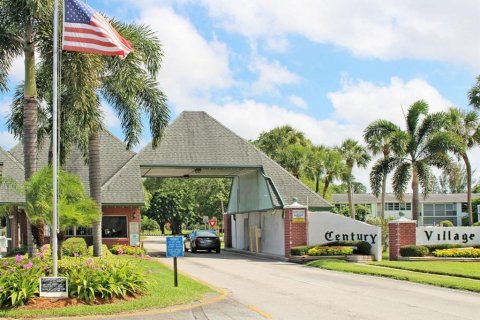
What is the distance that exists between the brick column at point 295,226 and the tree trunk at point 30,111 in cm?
1674

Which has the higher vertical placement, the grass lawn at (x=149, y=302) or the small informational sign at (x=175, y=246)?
the small informational sign at (x=175, y=246)

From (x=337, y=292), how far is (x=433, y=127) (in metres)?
21.6

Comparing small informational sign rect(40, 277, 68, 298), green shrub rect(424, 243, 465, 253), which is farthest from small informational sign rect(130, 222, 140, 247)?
small informational sign rect(40, 277, 68, 298)

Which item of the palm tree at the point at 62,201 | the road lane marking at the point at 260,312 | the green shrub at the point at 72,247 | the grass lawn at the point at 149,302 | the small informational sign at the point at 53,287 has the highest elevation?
the palm tree at the point at 62,201

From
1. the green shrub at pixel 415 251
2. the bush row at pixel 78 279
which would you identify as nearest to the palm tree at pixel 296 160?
the green shrub at pixel 415 251

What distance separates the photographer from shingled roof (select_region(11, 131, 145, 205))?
35.7 meters

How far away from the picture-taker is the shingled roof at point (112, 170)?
35.7 meters

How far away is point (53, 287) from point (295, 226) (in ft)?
69.5

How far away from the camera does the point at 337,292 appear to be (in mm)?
17078

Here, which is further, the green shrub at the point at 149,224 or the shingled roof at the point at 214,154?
the green shrub at the point at 149,224

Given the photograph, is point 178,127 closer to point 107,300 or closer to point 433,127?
point 433,127

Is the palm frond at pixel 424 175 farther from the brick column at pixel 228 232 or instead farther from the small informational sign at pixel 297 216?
the brick column at pixel 228 232

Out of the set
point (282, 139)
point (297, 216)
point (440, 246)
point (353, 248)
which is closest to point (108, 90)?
point (297, 216)

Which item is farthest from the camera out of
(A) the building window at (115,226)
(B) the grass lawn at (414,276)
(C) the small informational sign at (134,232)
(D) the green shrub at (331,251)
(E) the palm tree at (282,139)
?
(E) the palm tree at (282,139)
